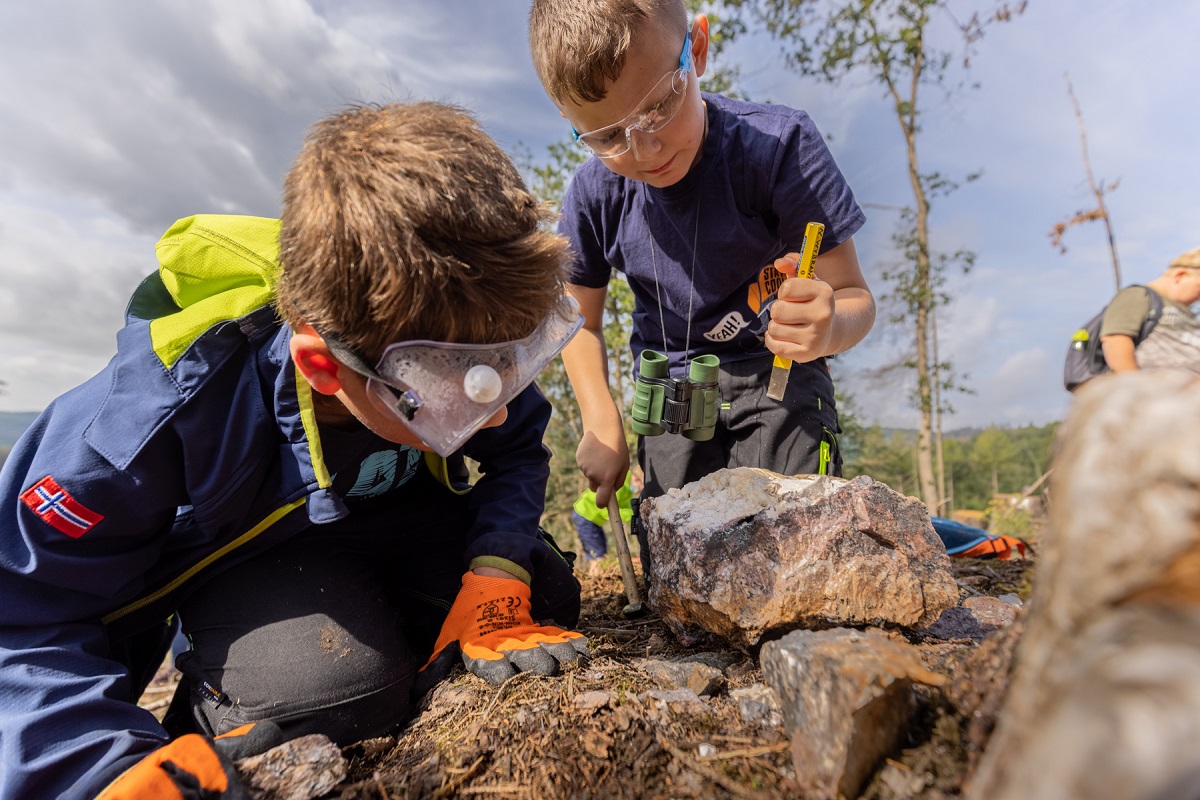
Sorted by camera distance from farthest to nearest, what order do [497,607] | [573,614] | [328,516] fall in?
[573,614] → [497,607] → [328,516]

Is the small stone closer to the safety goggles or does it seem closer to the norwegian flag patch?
the norwegian flag patch

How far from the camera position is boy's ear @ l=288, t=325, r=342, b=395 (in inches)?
72.7

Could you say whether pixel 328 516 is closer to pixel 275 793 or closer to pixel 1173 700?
pixel 275 793

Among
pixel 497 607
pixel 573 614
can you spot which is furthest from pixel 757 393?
pixel 497 607

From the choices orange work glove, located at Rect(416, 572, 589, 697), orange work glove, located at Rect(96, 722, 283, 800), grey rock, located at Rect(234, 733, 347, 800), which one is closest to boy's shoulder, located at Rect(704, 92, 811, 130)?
orange work glove, located at Rect(416, 572, 589, 697)

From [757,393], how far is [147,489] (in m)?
2.72

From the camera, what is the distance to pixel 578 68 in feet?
8.24

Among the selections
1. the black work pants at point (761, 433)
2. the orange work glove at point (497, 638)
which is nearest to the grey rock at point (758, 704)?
the orange work glove at point (497, 638)

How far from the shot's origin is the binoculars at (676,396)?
300 centimetres

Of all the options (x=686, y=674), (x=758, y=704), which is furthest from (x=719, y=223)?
(x=758, y=704)

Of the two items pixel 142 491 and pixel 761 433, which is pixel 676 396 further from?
pixel 142 491

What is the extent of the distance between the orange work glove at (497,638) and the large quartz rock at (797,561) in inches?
17.2

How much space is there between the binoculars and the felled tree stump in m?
2.18

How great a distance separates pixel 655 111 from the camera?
2613 mm
